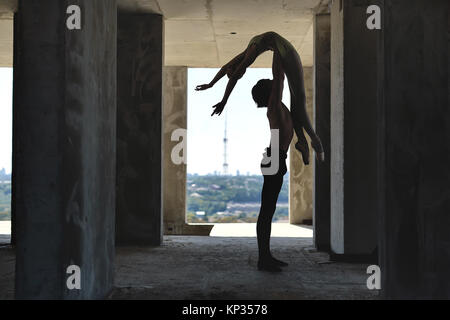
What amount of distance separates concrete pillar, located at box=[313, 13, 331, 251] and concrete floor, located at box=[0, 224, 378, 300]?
34 centimetres

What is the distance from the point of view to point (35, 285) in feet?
7.44

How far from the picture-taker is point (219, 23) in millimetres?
7000

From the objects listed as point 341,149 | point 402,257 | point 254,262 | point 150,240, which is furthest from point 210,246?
point 402,257

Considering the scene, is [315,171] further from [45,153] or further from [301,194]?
[301,194]

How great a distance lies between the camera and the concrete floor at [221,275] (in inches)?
123

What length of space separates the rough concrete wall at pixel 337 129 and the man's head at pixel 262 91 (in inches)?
44.8

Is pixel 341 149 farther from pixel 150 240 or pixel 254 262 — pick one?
pixel 150 240

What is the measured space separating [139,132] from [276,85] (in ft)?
8.71

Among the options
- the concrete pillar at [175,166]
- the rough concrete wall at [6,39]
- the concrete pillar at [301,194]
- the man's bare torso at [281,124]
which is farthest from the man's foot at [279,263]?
the concrete pillar at [301,194]

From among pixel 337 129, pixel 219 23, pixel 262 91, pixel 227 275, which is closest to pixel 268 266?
pixel 227 275

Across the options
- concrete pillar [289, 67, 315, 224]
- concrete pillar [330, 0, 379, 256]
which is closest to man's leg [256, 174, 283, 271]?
concrete pillar [330, 0, 379, 256]

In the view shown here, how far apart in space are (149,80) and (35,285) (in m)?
4.21

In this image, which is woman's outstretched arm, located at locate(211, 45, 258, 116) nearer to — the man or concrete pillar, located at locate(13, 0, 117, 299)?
the man

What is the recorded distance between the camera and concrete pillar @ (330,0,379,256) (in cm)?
478
